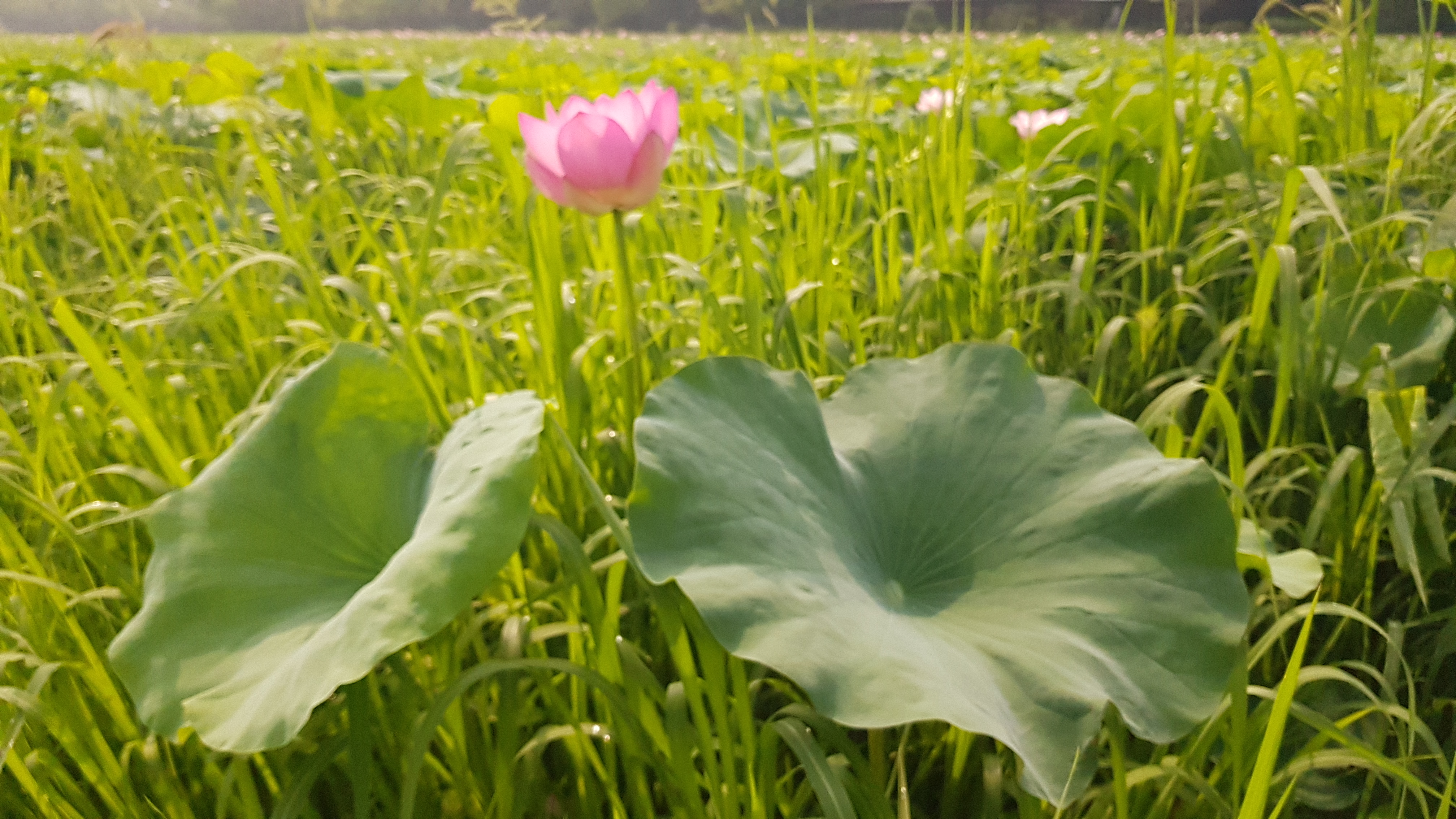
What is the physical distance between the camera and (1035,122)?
139 cm

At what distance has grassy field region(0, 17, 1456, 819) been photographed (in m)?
0.54

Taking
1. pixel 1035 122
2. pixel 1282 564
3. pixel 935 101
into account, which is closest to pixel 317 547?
pixel 1282 564

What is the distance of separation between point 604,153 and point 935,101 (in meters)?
0.88

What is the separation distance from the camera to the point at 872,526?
1.85 ft

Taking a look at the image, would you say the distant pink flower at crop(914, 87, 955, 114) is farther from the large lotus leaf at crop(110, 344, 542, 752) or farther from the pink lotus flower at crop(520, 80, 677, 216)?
the large lotus leaf at crop(110, 344, 542, 752)

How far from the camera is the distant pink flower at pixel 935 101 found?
1062 mm

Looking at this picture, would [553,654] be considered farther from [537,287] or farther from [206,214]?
[206,214]

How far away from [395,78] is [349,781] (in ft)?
8.42

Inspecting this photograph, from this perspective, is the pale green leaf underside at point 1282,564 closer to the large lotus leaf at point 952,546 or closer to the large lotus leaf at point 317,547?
the large lotus leaf at point 952,546

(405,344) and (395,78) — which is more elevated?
(395,78)

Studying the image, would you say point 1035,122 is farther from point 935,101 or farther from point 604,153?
point 604,153

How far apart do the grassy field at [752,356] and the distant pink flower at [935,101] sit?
0.9 inches

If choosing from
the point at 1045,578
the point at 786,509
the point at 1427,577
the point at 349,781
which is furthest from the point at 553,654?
the point at 1427,577

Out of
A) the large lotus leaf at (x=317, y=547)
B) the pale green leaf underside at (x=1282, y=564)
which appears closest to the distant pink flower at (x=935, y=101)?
the pale green leaf underside at (x=1282, y=564)
